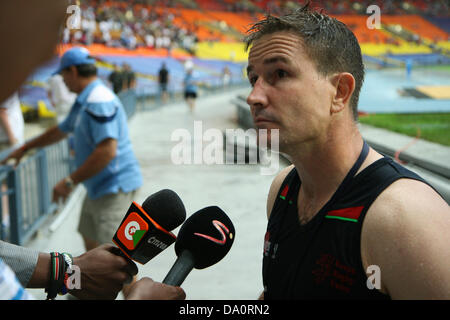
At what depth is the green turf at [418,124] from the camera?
8090mm

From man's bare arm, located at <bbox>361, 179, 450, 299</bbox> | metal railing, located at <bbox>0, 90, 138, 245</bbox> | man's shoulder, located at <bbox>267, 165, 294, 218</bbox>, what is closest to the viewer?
man's bare arm, located at <bbox>361, 179, 450, 299</bbox>

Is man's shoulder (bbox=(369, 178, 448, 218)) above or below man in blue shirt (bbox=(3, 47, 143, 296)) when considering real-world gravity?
above

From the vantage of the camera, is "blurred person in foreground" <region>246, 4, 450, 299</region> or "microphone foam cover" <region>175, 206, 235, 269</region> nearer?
"blurred person in foreground" <region>246, 4, 450, 299</region>

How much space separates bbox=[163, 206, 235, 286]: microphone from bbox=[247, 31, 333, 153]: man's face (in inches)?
14.2

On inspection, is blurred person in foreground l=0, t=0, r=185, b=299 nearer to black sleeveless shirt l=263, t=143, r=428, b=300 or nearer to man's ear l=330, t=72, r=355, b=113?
black sleeveless shirt l=263, t=143, r=428, b=300

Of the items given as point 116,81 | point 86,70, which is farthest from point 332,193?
point 116,81

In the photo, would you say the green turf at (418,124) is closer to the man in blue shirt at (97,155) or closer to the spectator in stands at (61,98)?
the man in blue shirt at (97,155)

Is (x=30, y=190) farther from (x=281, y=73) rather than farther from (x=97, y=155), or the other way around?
(x=281, y=73)

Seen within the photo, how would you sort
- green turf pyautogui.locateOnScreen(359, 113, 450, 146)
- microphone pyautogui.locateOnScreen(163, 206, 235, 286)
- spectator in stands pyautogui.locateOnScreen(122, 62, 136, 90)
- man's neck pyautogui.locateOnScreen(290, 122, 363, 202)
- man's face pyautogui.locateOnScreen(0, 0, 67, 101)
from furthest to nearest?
1. spectator in stands pyautogui.locateOnScreen(122, 62, 136, 90)
2. green turf pyautogui.locateOnScreen(359, 113, 450, 146)
3. man's neck pyautogui.locateOnScreen(290, 122, 363, 202)
4. microphone pyautogui.locateOnScreen(163, 206, 235, 286)
5. man's face pyautogui.locateOnScreen(0, 0, 67, 101)

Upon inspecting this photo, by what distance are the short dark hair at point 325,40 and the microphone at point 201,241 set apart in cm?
65

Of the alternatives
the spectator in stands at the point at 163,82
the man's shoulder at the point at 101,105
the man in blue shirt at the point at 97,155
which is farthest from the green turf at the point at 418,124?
the spectator in stands at the point at 163,82

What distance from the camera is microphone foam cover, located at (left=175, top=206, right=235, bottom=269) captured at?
1.54 m

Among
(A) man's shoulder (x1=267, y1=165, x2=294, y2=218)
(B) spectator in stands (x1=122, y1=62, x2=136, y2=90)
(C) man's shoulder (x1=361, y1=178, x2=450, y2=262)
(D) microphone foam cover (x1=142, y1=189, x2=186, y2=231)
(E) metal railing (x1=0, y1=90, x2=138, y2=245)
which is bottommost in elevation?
(B) spectator in stands (x1=122, y1=62, x2=136, y2=90)

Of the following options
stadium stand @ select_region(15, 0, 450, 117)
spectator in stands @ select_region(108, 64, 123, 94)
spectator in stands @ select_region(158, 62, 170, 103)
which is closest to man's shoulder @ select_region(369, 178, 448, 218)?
spectator in stands @ select_region(108, 64, 123, 94)
